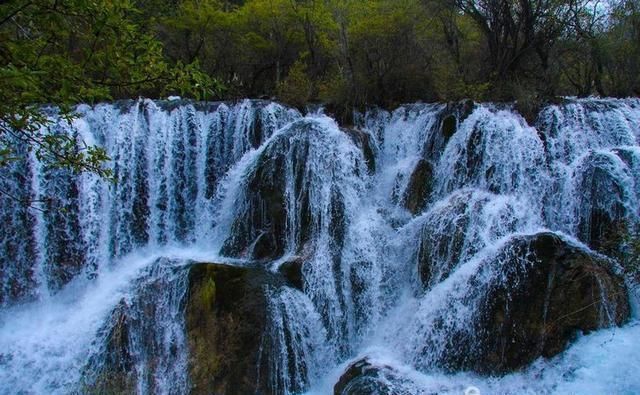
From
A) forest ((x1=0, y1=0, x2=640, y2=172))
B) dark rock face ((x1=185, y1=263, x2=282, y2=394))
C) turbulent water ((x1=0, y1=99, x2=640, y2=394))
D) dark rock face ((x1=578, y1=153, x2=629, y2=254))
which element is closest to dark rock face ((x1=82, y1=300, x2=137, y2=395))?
turbulent water ((x1=0, y1=99, x2=640, y2=394))

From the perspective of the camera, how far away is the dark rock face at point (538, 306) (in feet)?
20.3

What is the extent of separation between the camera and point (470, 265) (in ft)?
23.7

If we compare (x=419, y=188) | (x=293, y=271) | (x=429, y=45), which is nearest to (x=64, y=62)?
(x=293, y=271)

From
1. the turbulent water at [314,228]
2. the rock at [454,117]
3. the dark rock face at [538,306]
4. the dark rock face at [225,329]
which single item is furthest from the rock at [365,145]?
the dark rock face at [538,306]

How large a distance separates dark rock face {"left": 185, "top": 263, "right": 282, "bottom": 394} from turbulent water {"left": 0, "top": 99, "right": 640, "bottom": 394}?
16 cm

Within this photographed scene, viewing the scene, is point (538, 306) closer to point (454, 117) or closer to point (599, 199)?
point (599, 199)

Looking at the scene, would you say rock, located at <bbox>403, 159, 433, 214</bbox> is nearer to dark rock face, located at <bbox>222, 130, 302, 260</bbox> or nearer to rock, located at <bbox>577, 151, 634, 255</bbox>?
dark rock face, located at <bbox>222, 130, 302, 260</bbox>

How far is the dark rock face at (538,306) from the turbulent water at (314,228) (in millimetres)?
118

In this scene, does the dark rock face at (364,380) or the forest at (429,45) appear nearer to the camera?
the dark rock face at (364,380)

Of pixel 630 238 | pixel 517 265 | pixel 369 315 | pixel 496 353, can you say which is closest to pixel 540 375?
pixel 496 353

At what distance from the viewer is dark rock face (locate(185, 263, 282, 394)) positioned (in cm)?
689

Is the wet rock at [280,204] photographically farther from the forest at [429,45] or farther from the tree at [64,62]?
the tree at [64,62]

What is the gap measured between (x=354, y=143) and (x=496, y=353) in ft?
17.9

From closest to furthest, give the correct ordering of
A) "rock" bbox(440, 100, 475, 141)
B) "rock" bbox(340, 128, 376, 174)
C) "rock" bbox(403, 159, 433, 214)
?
1. "rock" bbox(403, 159, 433, 214)
2. "rock" bbox(440, 100, 475, 141)
3. "rock" bbox(340, 128, 376, 174)
